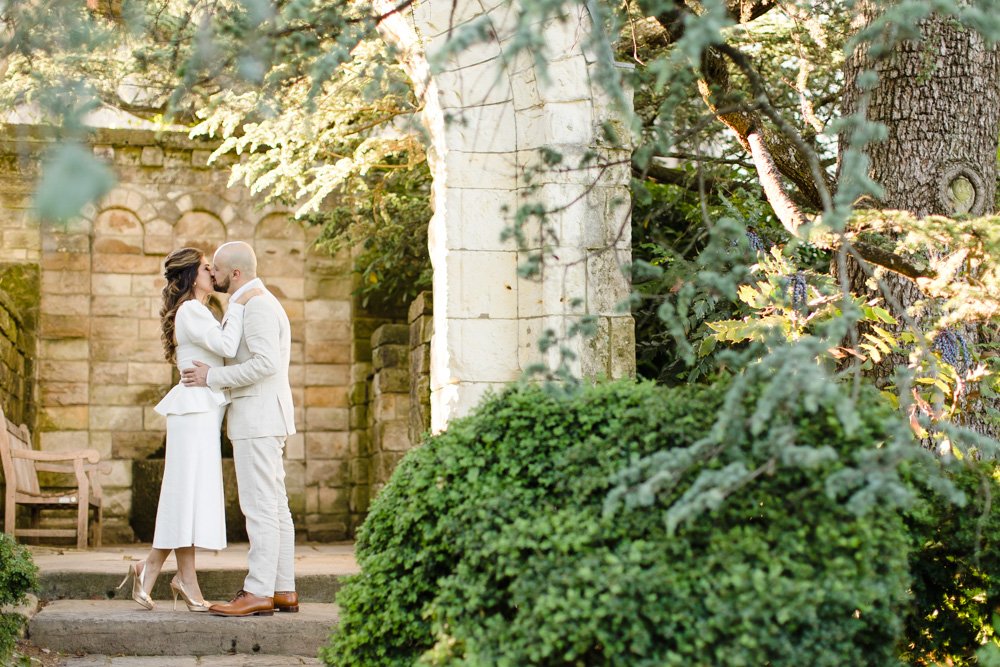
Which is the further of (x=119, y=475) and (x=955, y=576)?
(x=119, y=475)

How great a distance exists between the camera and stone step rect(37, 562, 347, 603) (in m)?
6.08

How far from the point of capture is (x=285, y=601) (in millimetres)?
5555

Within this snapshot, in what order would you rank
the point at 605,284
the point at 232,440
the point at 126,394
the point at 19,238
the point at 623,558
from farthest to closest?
the point at 126,394, the point at 19,238, the point at 605,284, the point at 232,440, the point at 623,558

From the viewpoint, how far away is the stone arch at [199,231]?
35.1ft

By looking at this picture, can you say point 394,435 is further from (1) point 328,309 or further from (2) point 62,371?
(2) point 62,371

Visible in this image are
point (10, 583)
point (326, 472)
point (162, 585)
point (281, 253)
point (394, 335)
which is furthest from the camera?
point (281, 253)

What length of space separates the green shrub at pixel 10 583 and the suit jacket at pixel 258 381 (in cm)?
141

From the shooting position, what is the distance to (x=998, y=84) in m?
5.16

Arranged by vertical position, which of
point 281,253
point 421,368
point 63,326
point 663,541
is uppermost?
point 281,253

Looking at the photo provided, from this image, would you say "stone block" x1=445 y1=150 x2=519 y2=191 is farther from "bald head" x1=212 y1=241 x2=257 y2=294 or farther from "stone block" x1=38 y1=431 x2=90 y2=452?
"stone block" x1=38 y1=431 x2=90 y2=452

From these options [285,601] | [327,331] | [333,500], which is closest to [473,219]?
[285,601]

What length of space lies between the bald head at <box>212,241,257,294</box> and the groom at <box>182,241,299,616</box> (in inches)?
2.5

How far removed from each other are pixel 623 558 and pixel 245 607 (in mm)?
3009

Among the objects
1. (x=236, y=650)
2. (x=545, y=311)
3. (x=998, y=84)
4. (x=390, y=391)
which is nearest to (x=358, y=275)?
(x=390, y=391)
